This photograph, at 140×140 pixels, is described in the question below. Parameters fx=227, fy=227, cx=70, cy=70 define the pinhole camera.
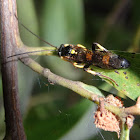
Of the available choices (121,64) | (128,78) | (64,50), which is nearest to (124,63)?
(121,64)

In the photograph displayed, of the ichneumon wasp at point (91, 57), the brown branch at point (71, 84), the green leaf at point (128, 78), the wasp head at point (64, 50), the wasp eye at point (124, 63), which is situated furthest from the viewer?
the wasp head at point (64, 50)

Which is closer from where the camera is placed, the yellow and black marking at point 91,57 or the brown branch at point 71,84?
the brown branch at point 71,84

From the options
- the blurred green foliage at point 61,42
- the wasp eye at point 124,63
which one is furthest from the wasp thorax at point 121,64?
the blurred green foliage at point 61,42

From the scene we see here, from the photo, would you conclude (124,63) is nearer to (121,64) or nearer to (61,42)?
(121,64)

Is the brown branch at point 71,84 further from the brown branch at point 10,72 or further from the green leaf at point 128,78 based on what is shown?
the green leaf at point 128,78

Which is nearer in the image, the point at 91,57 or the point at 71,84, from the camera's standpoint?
the point at 71,84

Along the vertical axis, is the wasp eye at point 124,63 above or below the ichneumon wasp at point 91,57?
above

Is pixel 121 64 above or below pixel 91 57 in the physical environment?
above
